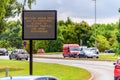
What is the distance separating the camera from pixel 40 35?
26.8 m

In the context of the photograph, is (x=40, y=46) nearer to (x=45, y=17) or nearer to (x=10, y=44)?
(x=10, y=44)

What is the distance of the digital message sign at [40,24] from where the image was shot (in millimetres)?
26580

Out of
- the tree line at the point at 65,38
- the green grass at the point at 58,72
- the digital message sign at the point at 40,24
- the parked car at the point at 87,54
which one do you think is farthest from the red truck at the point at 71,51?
the digital message sign at the point at 40,24

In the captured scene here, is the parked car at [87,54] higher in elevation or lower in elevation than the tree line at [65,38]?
lower

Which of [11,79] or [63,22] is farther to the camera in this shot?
[63,22]

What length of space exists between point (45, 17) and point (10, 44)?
91621 millimetres

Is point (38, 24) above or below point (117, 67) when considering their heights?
above

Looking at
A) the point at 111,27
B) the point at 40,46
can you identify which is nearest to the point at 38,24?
the point at 40,46

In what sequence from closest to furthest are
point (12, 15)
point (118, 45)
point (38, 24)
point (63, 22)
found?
point (38, 24) < point (12, 15) < point (118, 45) < point (63, 22)

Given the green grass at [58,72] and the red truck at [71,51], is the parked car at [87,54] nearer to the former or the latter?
the red truck at [71,51]

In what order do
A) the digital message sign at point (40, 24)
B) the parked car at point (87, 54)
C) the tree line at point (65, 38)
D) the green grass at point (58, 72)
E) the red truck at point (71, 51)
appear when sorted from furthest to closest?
the tree line at point (65, 38) < the red truck at point (71, 51) < the parked car at point (87, 54) < the green grass at point (58, 72) < the digital message sign at point (40, 24)

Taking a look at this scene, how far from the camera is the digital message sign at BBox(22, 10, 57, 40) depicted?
26580 millimetres

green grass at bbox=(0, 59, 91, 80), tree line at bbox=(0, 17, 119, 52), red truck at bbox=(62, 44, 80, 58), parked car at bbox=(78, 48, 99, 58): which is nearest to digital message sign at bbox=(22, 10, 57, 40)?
green grass at bbox=(0, 59, 91, 80)

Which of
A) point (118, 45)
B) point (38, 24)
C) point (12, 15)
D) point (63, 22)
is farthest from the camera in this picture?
point (63, 22)
